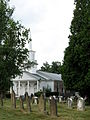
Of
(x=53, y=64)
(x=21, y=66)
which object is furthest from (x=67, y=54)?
(x=53, y=64)

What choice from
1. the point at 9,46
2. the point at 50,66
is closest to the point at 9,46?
the point at 9,46

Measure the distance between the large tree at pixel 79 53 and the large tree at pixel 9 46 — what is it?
355 inches

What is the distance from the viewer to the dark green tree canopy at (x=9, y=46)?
998 inches

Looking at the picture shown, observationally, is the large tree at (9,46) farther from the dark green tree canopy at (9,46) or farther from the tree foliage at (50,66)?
the tree foliage at (50,66)

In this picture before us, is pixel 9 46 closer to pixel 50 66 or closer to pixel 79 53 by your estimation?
pixel 79 53

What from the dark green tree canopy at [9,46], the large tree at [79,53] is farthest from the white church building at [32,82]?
the dark green tree canopy at [9,46]

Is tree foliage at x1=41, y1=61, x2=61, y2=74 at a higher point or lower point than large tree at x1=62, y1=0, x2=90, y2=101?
higher

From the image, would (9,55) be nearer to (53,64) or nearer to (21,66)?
(21,66)

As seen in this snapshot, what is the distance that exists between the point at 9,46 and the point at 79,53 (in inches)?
439

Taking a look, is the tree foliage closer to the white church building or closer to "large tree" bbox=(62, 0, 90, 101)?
the white church building

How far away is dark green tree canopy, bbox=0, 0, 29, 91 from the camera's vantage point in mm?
25359

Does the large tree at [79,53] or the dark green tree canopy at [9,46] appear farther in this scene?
the large tree at [79,53]

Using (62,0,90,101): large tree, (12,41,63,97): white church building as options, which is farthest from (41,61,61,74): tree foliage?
(62,0,90,101): large tree

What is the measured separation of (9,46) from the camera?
25703mm
